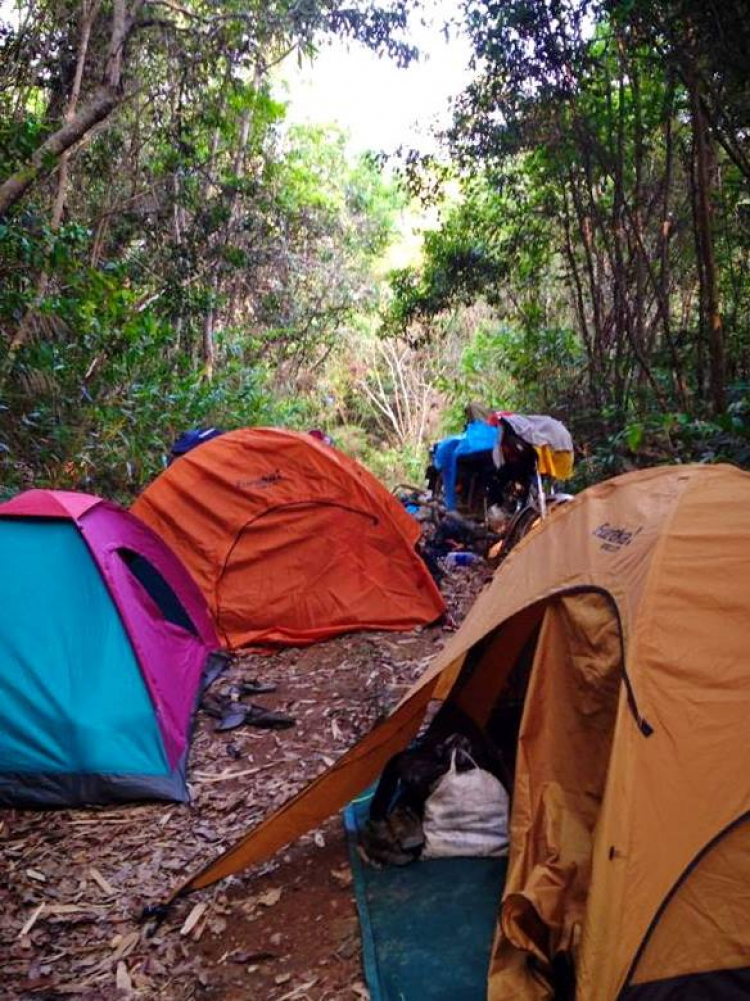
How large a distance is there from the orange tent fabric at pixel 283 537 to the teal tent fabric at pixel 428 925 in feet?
9.34

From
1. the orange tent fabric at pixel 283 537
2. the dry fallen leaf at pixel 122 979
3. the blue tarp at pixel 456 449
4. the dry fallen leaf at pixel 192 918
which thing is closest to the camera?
the dry fallen leaf at pixel 122 979

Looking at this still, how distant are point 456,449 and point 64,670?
652 cm

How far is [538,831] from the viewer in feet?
8.66

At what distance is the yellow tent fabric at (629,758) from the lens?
208cm

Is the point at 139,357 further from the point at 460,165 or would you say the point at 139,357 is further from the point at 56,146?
the point at 460,165

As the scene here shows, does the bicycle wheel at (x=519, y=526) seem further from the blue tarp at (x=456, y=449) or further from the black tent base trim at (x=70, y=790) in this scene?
the black tent base trim at (x=70, y=790)

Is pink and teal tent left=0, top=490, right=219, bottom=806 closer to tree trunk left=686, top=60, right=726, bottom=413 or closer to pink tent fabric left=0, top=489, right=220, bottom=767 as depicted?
pink tent fabric left=0, top=489, right=220, bottom=767

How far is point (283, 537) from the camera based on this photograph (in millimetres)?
6105

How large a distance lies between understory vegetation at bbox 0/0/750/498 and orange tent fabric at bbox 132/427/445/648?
1838mm

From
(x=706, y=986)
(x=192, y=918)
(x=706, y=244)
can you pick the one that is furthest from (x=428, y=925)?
(x=706, y=244)

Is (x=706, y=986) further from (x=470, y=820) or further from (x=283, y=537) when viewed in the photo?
(x=283, y=537)

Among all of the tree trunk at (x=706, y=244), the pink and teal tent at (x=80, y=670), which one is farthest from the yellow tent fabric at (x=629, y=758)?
the tree trunk at (x=706, y=244)

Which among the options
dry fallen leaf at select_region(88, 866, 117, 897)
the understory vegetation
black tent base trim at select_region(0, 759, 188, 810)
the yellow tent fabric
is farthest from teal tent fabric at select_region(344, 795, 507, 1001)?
the understory vegetation

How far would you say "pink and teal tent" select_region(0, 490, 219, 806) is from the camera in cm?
376
